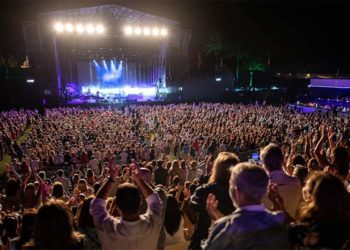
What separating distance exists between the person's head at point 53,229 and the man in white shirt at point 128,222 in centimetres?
29

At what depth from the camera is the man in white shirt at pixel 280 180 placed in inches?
131

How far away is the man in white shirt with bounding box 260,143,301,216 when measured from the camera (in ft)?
10.9

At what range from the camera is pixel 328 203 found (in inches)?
90.3

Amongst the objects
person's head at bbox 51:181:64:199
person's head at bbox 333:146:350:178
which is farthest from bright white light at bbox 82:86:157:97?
person's head at bbox 333:146:350:178

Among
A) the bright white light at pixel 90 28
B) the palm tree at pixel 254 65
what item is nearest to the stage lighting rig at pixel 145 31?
the bright white light at pixel 90 28

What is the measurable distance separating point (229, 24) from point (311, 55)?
12.1m

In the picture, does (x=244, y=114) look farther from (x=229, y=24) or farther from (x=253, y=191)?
(x=229, y=24)

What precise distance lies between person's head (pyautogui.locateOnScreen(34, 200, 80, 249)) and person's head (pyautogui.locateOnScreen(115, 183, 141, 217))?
1.22ft

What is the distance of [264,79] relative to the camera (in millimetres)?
46531

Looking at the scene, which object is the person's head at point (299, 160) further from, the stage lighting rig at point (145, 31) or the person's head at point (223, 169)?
the stage lighting rig at point (145, 31)

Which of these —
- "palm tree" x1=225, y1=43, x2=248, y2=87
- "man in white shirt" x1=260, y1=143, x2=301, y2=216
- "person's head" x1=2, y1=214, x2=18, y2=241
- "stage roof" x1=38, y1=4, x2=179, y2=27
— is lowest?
"person's head" x1=2, y1=214, x2=18, y2=241

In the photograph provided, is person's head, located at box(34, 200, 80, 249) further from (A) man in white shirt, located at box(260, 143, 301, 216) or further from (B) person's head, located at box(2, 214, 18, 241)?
(A) man in white shirt, located at box(260, 143, 301, 216)

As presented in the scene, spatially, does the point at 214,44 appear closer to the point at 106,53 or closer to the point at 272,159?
the point at 106,53

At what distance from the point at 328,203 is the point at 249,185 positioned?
1.76 feet
